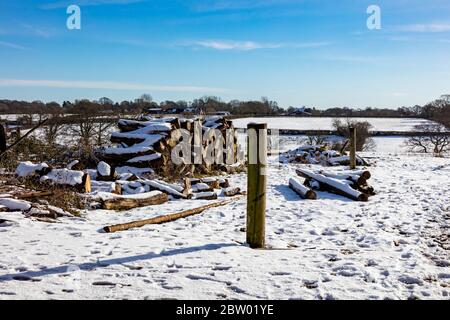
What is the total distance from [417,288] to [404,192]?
6406 mm

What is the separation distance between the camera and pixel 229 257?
4.32m

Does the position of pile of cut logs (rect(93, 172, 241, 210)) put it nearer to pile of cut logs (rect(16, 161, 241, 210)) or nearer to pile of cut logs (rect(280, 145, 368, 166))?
pile of cut logs (rect(16, 161, 241, 210))

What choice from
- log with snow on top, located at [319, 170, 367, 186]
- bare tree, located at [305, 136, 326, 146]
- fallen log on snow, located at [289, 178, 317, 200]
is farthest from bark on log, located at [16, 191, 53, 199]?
bare tree, located at [305, 136, 326, 146]

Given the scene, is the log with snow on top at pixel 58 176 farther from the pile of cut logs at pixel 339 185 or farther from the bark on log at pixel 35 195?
the pile of cut logs at pixel 339 185

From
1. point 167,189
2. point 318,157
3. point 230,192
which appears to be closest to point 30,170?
point 167,189

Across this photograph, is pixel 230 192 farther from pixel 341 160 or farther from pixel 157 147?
pixel 341 160

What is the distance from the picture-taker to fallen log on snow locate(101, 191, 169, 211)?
281 inches

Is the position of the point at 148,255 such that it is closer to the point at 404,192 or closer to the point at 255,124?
the point at 255,124

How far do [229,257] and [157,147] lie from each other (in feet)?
24.0

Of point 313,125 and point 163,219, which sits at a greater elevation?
point 313,125

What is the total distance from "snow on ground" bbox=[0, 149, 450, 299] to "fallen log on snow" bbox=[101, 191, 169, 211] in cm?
29

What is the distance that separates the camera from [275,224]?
6285 mm
